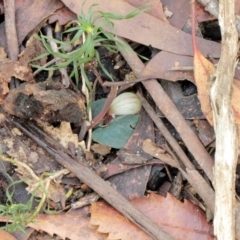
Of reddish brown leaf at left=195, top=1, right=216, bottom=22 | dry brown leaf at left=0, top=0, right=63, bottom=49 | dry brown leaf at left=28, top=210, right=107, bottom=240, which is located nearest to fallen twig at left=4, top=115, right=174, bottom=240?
dry brown leaf at left=28, top=210, right=107, bottom=240

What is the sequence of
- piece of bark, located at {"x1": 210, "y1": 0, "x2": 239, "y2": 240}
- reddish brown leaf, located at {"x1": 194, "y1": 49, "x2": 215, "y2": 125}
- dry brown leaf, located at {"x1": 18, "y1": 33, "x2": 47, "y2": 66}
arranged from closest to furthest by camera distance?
piece of bark, located at {"x1": 210, "y1": 0, "x2": 239, "y2": 240} → reddish brown leaf, located at {"x1": 194, "y1": 49, "x2": 215, "y2": 125} → dry brown leaf, located at {"x1": 18, "y1": 33, "x2": 47, "y2": 66}

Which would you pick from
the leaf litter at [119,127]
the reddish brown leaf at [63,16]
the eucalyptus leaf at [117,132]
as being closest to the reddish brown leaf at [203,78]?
the leaf litter at [119,127]

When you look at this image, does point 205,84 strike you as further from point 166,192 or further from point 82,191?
point 82,191

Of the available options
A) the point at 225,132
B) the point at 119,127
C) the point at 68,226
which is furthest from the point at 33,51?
the point at 225,132

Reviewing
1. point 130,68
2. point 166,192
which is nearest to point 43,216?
point 166,192

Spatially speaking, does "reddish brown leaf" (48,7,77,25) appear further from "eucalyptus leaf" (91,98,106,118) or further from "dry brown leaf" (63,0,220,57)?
"eucalyptus leaf" (91,98,106,118)

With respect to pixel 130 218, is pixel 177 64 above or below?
above

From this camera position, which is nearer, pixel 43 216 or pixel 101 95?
pixel 43 216
